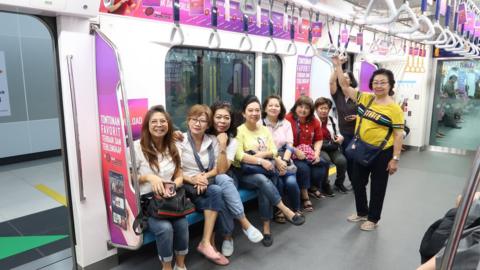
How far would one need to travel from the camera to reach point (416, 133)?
769 cm

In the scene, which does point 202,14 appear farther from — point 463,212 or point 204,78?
point 463,212

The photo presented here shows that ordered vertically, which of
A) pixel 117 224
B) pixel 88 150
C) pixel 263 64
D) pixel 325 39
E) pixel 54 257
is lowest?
pixel 54 257

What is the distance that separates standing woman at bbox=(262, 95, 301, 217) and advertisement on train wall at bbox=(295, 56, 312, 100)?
3.87ft

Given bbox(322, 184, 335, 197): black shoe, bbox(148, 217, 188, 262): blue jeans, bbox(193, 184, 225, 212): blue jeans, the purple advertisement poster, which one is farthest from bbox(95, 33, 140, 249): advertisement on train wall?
the purple advertisement poster

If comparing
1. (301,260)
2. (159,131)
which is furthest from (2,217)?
(301,260)

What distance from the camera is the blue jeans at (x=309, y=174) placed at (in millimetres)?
4109

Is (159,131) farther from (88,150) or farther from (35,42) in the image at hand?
(35,42)

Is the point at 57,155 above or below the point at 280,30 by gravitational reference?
below

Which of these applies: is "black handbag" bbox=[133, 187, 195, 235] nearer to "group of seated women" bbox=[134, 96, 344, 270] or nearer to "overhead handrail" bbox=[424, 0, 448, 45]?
"group of seated women" bbox=[134, 96, 344, 270]

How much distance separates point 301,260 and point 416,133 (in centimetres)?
591

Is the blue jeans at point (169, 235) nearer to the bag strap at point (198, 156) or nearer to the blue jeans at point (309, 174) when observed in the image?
the bag strap at point (198, 156)

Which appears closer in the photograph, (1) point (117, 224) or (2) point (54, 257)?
(1) point (117, 224)

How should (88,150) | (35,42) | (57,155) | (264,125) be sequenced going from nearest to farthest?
(88,150)
(264,125)
(35,42)
(57,155)

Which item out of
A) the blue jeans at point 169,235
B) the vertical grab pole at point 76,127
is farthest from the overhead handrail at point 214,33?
the blue jeans at point 169,235
